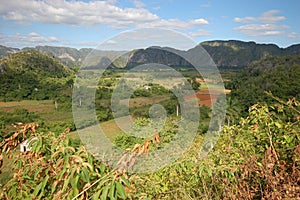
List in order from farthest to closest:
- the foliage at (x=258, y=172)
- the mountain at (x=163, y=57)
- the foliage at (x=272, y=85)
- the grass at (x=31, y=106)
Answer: the grass at (x=31, y=106), the foliage at (x=272, y=85), the mountain at (x=163, y=57), the foliage at (x=258, y=172)

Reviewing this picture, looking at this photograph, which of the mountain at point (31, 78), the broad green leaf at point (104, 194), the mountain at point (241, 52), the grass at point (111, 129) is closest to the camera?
the broad green leaf at point (104, 194)

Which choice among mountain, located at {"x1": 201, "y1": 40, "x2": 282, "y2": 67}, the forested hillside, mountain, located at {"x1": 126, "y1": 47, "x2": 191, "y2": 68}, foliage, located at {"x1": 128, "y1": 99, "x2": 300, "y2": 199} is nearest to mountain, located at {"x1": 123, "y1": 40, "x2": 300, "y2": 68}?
mountain, located at {"x1": 201, "y1": 40, "x2": 282, "y2": 67}

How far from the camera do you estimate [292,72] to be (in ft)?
113

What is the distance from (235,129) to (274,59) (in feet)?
163

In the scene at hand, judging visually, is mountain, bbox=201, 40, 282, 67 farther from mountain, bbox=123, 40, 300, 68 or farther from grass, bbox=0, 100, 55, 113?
grass, bbox=0, 100, 55, 113

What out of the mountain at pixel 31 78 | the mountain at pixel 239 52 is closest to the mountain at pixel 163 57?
the mountain at pixel 31 78

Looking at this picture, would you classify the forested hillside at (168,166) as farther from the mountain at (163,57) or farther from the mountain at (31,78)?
the mountain at (31,78)

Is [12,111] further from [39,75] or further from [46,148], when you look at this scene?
[46,148]

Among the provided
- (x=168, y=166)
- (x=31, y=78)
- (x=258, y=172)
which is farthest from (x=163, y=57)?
(x=31, y=78)

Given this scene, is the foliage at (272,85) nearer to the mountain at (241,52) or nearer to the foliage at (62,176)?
the foliage at (62,176)

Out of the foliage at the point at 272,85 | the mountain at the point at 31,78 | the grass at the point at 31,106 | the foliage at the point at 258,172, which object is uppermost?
the foliage at the point at 258,172

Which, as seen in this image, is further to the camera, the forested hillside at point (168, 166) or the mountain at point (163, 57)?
the mountain at point (163, 57)

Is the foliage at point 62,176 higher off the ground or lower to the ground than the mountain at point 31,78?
higher

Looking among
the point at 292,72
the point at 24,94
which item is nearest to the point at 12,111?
the point at 24,94
